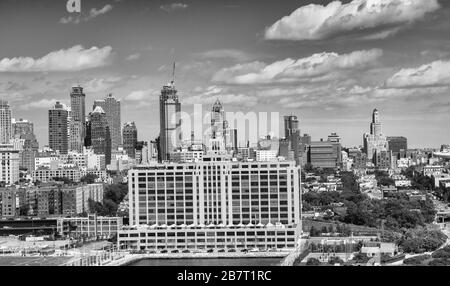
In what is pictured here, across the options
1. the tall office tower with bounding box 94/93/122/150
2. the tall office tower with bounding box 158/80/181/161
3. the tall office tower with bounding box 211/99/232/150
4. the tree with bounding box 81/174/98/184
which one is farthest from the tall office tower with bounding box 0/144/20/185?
the tall office tower with bounding box 158/80/181/161

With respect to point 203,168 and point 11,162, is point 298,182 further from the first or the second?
point 11,162

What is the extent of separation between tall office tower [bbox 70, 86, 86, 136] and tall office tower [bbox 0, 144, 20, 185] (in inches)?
65.9

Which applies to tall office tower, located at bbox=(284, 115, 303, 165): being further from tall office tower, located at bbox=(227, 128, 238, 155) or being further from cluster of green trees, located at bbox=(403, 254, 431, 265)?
cluster of green trees, located at bbox=(403, 254, 431, 265)

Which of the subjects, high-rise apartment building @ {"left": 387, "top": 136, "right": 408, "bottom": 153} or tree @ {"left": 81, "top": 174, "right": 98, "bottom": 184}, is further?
tree @ {"left": 81, "top": 174, "right": 98, "bottom": 184}

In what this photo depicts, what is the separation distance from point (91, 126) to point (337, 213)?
8.31 ft

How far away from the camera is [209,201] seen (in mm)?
7242

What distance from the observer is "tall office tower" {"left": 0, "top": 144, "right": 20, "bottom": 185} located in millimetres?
8604

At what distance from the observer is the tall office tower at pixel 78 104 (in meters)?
4.35

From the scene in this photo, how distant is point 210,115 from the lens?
414 centimetres

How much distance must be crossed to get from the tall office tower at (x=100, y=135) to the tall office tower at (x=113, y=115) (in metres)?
0.06

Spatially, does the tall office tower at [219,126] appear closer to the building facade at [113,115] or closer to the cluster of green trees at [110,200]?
the building facade at [113,115]

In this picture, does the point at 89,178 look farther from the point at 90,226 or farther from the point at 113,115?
the point at 113,115

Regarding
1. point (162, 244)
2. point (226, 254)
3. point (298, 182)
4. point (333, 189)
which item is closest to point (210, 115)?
point (226, 254)
